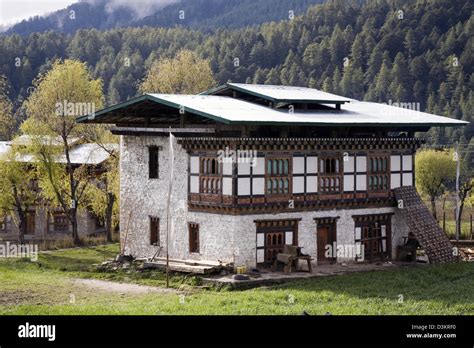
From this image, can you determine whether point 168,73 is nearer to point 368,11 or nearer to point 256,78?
point 256,78

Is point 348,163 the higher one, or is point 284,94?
point 284,94

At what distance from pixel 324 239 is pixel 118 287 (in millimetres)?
9782

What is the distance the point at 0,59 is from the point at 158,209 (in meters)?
104

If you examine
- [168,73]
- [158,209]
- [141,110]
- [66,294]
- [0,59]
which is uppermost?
[0,59]

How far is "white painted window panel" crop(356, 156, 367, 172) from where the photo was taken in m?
42.4

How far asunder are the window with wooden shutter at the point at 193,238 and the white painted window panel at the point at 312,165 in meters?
5.29

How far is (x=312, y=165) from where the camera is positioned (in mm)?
40719

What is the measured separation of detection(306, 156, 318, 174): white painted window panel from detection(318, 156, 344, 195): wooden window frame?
24 cm

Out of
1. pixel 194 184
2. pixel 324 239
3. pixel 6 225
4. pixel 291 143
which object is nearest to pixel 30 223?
pixel 6 225

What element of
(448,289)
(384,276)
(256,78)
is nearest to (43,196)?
(384,276)

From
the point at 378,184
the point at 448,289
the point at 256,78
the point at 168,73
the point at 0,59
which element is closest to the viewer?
the point at 448,289

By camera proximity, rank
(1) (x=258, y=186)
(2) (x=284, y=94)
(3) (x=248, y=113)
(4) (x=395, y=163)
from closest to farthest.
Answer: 1. (3) (x=248, y=113)
2. (1) (x=258, y=186)
3. (2) (x=284, y=94)
4. (4) (x=395, y=163)

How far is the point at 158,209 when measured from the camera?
42.8 m

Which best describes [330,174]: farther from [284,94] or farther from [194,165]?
[194,165]
